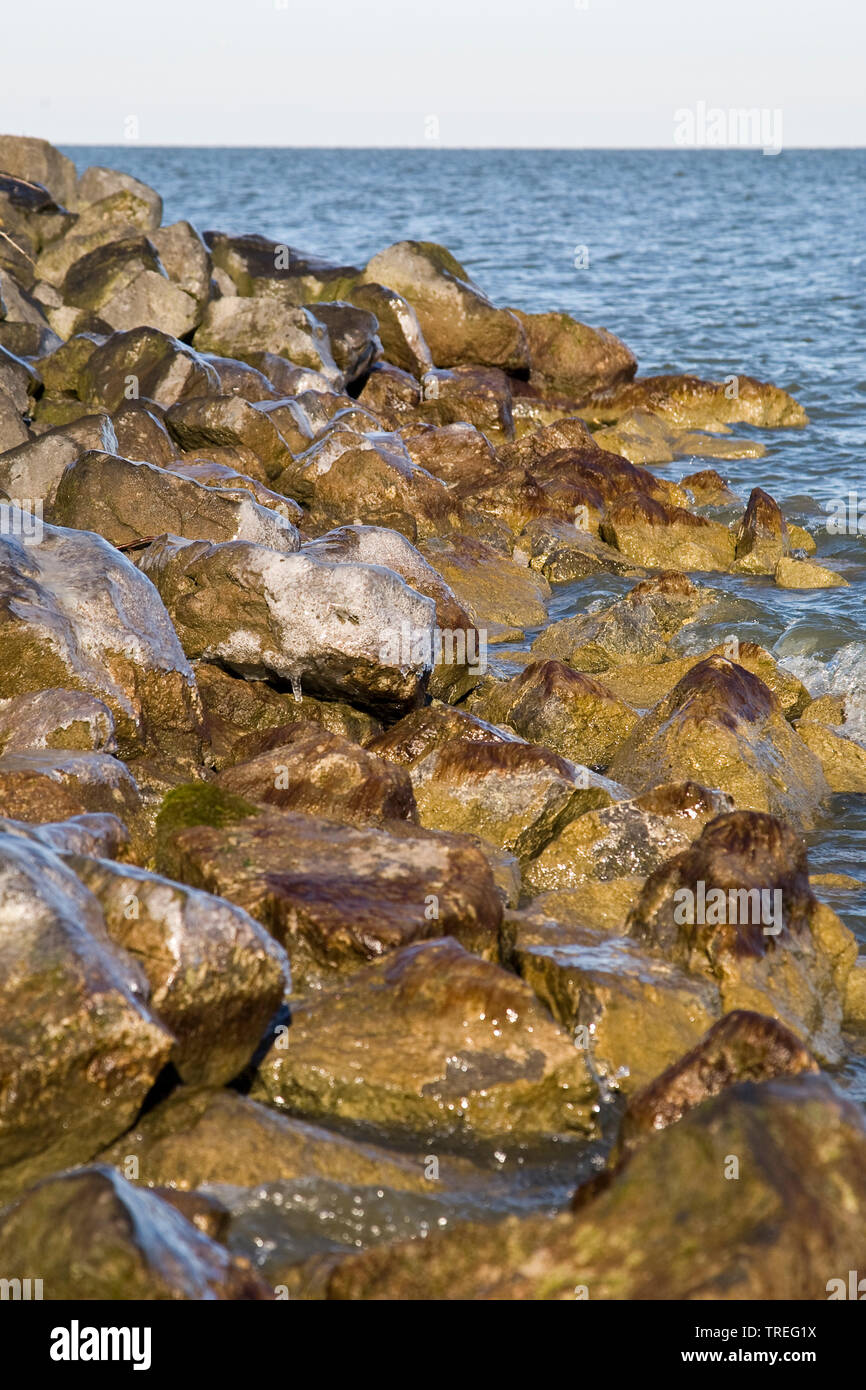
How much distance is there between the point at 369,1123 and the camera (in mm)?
5121

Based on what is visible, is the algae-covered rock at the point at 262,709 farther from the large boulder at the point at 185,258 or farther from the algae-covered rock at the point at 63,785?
the large boulder at the point at 185,258

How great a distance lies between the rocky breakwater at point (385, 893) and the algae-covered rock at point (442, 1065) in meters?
0.01

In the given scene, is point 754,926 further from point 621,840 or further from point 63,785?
point 63,785

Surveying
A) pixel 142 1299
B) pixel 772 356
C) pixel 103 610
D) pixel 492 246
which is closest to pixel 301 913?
pixel 142 1299

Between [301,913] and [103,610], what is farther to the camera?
[103,610]

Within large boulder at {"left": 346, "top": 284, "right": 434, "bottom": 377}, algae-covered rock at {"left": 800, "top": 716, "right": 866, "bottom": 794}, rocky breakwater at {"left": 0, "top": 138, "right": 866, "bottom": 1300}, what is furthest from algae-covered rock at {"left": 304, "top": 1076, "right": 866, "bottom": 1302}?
large boulder at {"left": 346, "top": 284, "right": 434, "bottom": 377}

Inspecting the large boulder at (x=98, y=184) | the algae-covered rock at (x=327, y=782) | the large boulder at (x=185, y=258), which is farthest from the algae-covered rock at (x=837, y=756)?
the large boulder at (x=98, y=184)

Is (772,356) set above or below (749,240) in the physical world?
below

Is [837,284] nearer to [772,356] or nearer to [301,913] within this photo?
[772,356]

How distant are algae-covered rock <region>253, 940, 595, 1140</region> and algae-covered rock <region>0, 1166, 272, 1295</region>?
133 cm

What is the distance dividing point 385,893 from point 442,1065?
938 mm

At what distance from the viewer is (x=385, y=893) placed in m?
5.90

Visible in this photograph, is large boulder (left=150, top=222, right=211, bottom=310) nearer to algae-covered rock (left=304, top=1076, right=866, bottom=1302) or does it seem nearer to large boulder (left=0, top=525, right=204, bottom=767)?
large boulder (left=0, top=525, right=204, bottom=767)

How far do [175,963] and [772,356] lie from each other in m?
23.2
